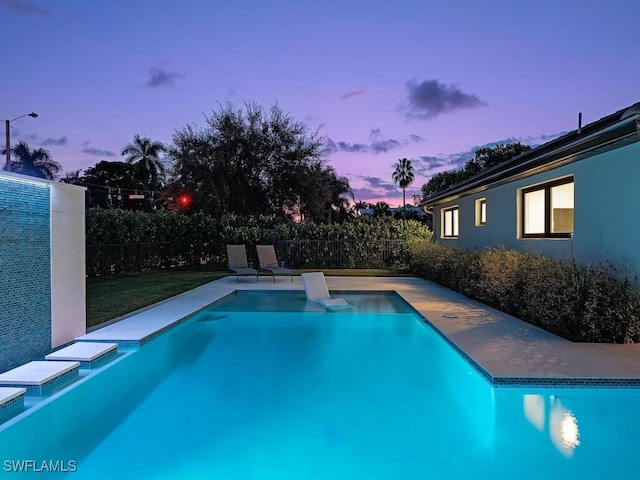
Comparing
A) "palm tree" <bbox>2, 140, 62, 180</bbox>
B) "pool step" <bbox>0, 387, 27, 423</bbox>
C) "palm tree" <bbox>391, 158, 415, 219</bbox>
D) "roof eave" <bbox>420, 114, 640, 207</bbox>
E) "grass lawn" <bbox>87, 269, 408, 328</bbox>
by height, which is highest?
"palm tree" <bbox>391, 158, 415, 219</bbox>

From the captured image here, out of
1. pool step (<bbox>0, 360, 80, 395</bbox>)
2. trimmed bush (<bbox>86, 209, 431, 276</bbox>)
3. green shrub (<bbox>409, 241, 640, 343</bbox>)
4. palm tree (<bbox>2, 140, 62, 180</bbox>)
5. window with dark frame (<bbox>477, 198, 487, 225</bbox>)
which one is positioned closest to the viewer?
pool step (<bbox>0, 360, 80, 395</bbox>)

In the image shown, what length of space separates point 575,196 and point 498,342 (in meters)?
3.40

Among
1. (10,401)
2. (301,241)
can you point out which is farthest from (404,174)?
(10,401)

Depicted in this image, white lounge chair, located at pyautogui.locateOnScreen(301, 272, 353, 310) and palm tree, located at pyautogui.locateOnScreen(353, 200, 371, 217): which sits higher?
palm tree, located at pyautogui.locateOnScreen(353, 200, 371, 217)

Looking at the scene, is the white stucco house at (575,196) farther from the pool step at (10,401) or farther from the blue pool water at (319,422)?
the pool step at (10,401)

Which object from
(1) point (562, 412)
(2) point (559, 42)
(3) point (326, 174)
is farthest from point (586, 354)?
(3) point (326, 174)

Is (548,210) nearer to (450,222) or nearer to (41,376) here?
(450,222)

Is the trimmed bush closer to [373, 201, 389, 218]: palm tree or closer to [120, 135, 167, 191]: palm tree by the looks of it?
[120, 135, 167, 191]: palm tree

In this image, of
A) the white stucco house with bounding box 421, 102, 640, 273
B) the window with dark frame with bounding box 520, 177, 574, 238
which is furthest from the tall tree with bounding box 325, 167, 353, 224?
the window with dark frame with bounding box 520, 177, 574, 238

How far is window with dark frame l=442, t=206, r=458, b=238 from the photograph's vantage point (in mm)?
16830

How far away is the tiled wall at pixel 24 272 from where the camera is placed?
5.41 m

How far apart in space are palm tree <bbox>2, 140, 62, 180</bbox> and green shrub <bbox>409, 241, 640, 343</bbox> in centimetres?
3905

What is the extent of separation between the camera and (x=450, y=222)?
57.9 feet

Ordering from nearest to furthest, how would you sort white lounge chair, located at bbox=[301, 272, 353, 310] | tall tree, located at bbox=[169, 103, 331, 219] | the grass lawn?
1. the grass lawn
2. white lounge chair, located at bbox=[301, 272, 353, 310]
3. tall tree, located at bbox=[169, 103, 331, 219]
